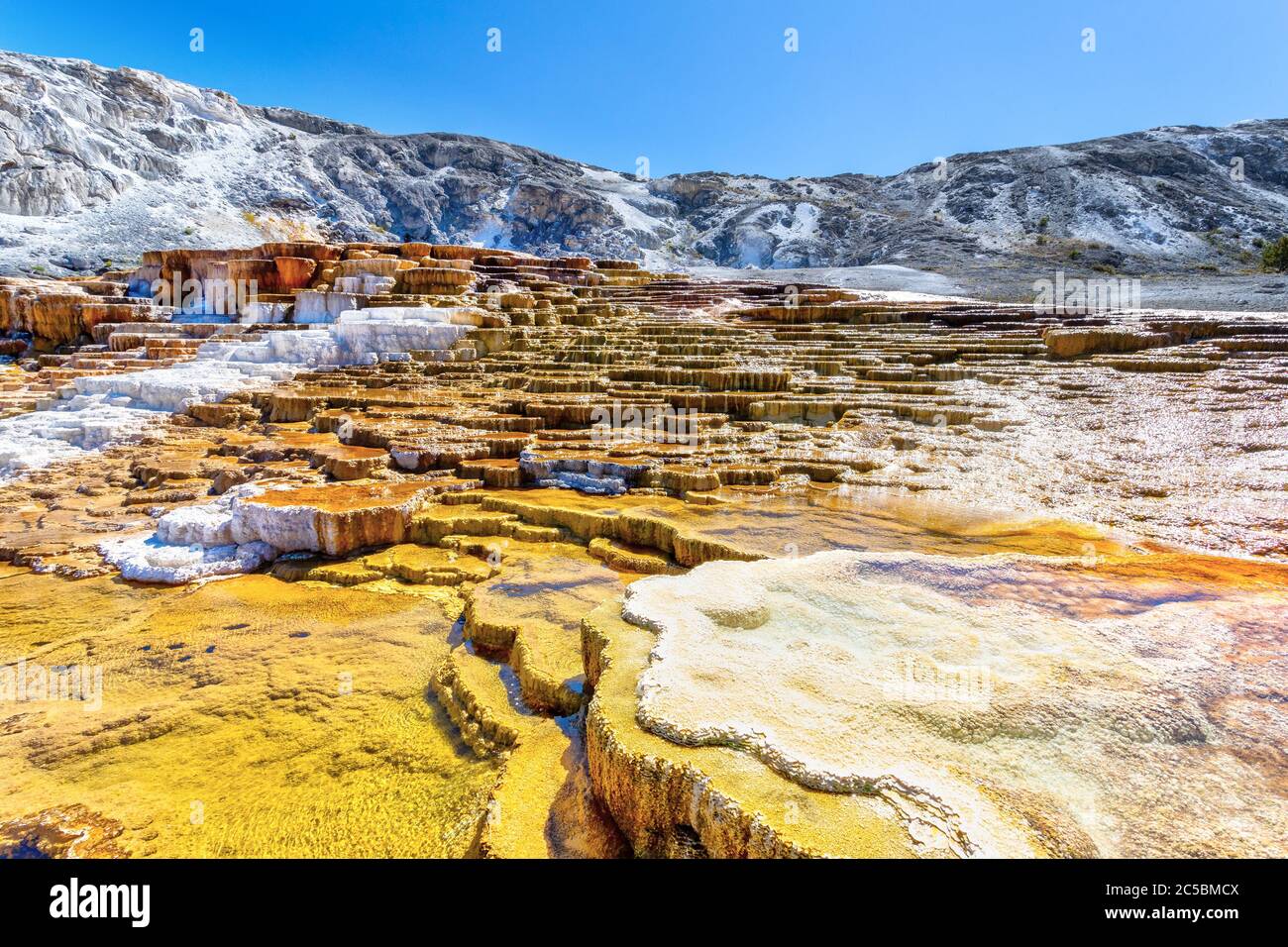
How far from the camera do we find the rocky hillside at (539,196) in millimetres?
27609

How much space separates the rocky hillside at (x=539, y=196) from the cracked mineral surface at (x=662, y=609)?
21679mm

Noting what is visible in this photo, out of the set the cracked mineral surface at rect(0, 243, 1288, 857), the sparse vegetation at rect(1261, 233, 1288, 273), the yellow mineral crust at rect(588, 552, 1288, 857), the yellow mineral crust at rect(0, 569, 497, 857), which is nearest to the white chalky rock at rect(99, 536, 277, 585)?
the cracked mineral surface at rect(0, 243, 1288, 857)

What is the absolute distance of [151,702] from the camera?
3635 millimetres

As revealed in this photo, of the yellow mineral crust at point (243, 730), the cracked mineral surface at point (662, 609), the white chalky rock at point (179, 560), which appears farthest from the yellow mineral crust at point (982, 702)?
the white chalky rock at point (179, 560)

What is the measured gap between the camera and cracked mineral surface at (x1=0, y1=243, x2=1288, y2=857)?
6.59 feet

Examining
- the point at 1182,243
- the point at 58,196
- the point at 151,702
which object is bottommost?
the point at 151,702

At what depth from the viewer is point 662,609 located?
3.11 metres

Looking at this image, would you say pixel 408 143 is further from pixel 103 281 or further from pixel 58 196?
pixel 103 281

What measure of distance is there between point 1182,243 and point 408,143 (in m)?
48.8

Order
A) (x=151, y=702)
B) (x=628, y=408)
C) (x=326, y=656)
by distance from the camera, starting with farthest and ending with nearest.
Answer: (x=628, y=408) → (x=326, y=656) → (x=151, y=702)

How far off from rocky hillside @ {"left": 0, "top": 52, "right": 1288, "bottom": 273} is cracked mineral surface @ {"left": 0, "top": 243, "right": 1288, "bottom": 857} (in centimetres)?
2168

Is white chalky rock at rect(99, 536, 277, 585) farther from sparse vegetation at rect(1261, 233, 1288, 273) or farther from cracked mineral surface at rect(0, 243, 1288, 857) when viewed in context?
sparse vegetation at rect(1261, 233, 1288, 273)

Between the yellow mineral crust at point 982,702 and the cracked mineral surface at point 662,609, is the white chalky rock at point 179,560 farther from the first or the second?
the yellow mineral crust at point 982,702
